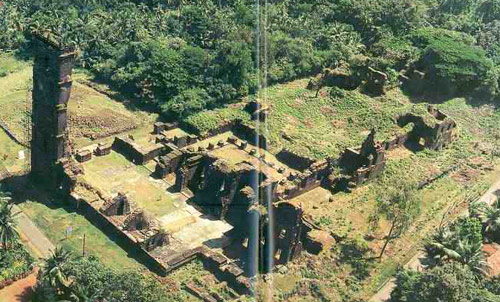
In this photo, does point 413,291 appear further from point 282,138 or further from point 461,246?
point 282,138

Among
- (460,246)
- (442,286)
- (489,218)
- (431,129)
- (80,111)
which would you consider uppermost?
(431,129)

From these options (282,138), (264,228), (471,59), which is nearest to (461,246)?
(264,228)

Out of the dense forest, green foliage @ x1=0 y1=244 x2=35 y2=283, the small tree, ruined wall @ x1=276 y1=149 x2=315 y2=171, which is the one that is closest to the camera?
green foliage @ x1=0 y1=244 x2=35 y2=283

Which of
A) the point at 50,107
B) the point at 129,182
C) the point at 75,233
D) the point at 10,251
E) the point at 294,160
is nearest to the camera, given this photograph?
the point at 10,251

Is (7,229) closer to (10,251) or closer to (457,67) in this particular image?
(10,251)

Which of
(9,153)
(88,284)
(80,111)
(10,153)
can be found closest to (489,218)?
(88,284)

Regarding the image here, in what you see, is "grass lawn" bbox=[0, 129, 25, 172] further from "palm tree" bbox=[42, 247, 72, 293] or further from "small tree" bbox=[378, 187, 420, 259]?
"small tree" bbox=[378, 187, 420, 259]

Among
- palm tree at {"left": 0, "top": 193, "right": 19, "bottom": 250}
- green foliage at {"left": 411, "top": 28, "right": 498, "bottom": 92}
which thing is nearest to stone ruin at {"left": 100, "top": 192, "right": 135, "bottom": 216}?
palm tree at {"left": 0, "top": 193, "right": 19, "bottom": 250}
